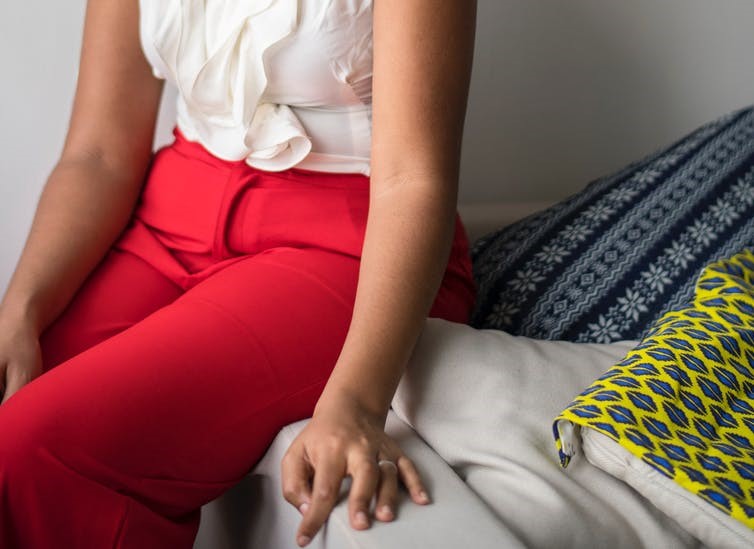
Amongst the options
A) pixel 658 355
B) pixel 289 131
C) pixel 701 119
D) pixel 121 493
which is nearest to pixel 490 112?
pixel 701 119

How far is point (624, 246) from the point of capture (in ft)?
4.08

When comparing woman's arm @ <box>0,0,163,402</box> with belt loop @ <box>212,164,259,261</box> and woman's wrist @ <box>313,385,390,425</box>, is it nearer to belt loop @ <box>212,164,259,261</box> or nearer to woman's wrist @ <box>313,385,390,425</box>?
belt loop @ <box>212,164,259,261</box>

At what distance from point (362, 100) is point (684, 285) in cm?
48

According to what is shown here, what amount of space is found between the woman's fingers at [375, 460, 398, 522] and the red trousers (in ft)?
0.61

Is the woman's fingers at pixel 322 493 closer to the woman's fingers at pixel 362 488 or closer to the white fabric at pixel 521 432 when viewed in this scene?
the woman's fingers at pixel 362 488

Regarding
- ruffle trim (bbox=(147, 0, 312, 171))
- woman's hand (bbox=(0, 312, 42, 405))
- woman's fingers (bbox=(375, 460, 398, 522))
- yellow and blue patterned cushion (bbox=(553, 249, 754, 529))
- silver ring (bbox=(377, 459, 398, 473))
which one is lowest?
woman's hand (bbox=(0, 312, 42, 405))

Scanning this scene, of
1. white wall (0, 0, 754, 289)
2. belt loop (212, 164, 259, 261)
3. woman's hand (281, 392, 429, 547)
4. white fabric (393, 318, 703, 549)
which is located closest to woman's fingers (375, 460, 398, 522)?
woman's hand (281, 392, 429, 547)

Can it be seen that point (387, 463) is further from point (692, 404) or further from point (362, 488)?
point (692, 404)

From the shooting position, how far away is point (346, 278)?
1.02 m

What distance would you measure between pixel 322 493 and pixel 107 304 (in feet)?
1.53

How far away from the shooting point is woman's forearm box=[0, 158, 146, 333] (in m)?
1.04

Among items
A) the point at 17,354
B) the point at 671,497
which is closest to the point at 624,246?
the point at 671,497

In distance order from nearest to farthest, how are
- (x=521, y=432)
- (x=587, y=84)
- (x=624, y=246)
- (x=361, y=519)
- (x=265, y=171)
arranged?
(x=361, y=519) < (x=521, y=432) < (x=265, y=171) < (x=624, y=246) < (x=587, y=84)

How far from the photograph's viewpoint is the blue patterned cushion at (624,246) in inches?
46.6
